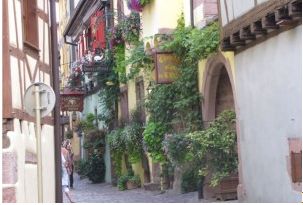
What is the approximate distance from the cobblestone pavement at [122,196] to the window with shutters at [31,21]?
5007 mm

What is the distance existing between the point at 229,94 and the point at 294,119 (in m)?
4.91

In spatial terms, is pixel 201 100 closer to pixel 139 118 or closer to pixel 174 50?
pixel 174 50

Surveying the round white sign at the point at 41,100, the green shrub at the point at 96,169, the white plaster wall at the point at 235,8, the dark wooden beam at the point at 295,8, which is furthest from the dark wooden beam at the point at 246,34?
the green shrub at the point at 96,169

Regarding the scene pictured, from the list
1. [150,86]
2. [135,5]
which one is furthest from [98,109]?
[150,86]

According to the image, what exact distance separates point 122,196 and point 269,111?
715 centimetres

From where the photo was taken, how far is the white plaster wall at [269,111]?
9.40 m

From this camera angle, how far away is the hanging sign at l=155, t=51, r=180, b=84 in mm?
15258

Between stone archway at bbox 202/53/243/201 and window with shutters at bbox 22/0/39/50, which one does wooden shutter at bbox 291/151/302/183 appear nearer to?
stone archway at bbox 202/53/243/201

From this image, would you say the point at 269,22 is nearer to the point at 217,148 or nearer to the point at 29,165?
the point at 217,148

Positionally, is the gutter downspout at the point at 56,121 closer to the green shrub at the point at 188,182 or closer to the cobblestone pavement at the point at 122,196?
the cobblestone pavement at the point at 122,196

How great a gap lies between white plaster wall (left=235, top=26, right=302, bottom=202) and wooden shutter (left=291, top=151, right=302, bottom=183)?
0.23 metres

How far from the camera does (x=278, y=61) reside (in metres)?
9.90

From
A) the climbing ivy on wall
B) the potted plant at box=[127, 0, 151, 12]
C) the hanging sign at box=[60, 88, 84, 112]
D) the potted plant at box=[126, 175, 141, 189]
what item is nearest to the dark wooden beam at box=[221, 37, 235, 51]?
the climbing ivy on wall

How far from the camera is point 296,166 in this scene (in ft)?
31.3
